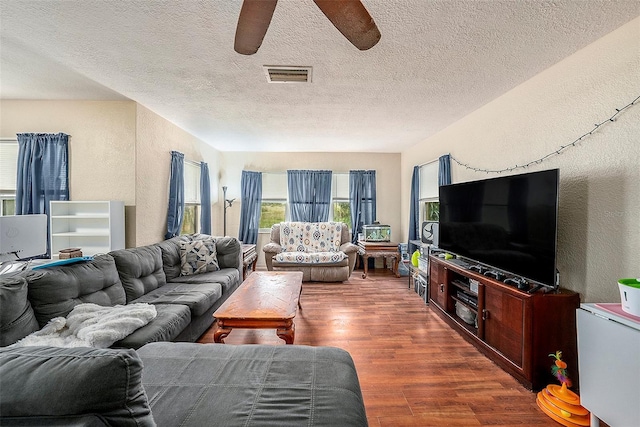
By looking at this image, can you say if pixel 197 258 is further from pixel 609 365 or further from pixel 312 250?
pixel 609 365

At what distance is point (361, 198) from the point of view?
5492 mm

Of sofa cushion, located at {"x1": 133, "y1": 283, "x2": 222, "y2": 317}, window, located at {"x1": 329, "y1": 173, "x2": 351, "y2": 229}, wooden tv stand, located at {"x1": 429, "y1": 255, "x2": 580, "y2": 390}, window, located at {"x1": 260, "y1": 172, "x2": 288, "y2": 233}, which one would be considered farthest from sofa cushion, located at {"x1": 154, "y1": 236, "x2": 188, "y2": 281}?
wooden tv stand, located at {"x1": 429, "y1": 255, "x2": 580, "y2": 390}

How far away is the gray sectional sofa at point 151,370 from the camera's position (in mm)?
606

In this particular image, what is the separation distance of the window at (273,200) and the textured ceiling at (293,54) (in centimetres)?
227

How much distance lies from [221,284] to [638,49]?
3.77 m

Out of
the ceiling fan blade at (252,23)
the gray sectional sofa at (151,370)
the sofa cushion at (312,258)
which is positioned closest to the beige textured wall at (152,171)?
the gray sectional sofa at (151,370)

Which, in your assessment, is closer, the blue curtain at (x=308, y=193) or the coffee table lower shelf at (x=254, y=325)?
the coffee table lower shelf at (x=254, y=325)

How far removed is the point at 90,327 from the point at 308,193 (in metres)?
4.11

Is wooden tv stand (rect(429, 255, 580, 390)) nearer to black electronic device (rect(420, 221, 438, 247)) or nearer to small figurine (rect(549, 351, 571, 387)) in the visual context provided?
small figurine (rect(549, 351, 571, 387))

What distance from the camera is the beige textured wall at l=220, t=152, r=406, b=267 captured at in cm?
554

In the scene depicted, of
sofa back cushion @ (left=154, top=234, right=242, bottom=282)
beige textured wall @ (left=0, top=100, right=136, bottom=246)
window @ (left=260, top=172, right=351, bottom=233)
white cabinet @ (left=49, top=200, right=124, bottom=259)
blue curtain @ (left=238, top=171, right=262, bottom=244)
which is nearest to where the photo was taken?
white cabinet @ (left=49, top=200, right=124, bottom=259)

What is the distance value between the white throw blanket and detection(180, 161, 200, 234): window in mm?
2471

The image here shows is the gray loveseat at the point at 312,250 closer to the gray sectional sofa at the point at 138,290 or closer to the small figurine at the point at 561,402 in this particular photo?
the gray sectional sofa at the point at 138,290

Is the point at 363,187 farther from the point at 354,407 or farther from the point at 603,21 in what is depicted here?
the point at 354,407
